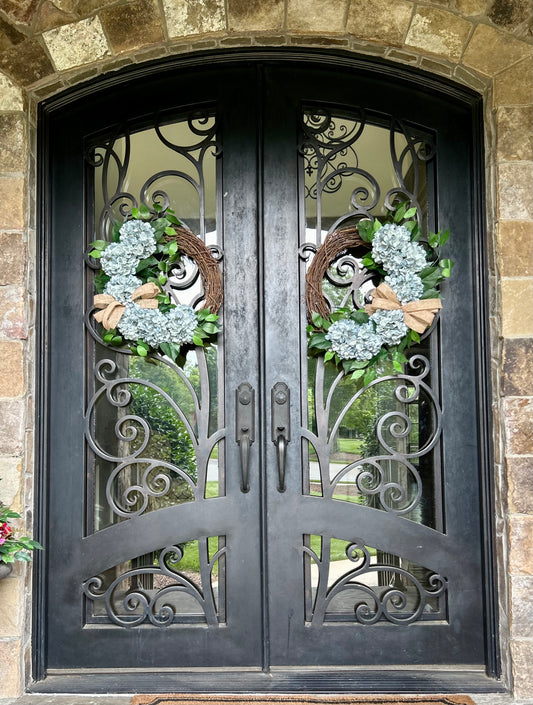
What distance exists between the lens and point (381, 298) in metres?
2.38

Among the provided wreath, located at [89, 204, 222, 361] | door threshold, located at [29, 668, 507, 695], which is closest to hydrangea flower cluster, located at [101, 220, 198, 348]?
wreath, located at [89, 204, 222, 361]

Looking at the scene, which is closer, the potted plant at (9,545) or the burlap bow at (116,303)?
the potted plant at (9,545)

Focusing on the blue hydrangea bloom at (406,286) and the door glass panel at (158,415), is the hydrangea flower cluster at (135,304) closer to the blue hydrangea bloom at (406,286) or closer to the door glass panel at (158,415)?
the door glass panel at (158,415)

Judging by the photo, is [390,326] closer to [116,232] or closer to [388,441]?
[388,441]

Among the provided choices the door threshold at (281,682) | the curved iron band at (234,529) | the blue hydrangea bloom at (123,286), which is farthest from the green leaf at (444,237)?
the door threshold at (281,682)

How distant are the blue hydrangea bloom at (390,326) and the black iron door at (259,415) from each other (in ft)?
0.51

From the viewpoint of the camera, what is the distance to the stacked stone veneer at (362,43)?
2246 mm

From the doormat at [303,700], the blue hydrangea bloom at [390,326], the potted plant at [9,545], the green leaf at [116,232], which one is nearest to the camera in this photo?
the potted plant at [9,545]

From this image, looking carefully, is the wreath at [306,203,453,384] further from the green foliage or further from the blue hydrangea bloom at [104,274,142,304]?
the green foliage

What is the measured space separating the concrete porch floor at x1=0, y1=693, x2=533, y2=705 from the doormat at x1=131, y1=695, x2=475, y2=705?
0.05 metres

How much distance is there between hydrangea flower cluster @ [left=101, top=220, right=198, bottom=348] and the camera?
7.77 feet

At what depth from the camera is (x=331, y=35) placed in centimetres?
236

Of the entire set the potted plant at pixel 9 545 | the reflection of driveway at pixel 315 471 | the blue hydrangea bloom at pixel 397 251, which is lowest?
the potted plant at pixel 9 545

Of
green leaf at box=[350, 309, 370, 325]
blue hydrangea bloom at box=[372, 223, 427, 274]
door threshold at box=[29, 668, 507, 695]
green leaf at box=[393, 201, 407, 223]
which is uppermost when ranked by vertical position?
green leaf at box=[393, 201, 407, 223]
